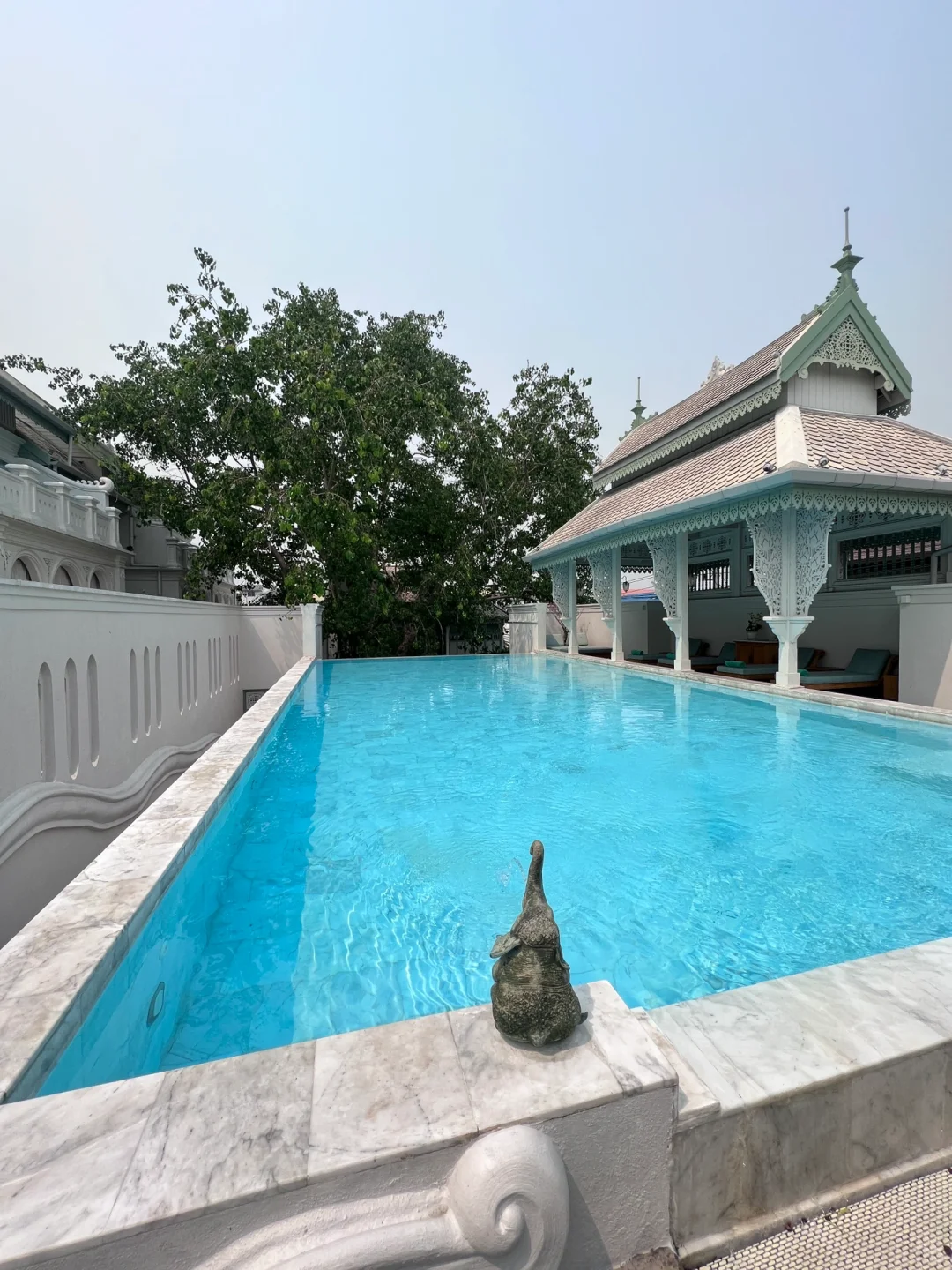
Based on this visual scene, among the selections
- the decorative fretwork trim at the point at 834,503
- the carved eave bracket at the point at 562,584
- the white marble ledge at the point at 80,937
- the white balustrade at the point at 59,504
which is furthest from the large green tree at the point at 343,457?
the white marble ledge at the point at 80,937

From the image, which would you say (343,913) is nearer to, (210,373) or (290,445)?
(290,445)

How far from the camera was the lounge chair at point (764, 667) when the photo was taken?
40.1 ft

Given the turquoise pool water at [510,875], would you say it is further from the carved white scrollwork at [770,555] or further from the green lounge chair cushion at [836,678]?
the green lounge chair cushion at [836,678]

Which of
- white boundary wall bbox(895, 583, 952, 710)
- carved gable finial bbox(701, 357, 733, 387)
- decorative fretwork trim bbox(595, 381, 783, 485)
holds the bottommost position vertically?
white boundary wall bbox(895, 583, 952, 710)

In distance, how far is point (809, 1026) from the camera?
1739 mm

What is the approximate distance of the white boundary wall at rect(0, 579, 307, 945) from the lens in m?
3.85

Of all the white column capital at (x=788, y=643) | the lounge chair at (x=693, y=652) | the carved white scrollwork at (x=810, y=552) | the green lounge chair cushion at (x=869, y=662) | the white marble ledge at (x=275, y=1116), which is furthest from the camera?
the lounge chair at (x=693, y=652)

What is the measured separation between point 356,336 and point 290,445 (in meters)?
7.28

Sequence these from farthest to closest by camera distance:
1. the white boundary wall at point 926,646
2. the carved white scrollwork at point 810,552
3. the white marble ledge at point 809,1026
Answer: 1. the carved white scrollwork at point 810,552
2. the white boundary wall at point 926,646
3. the white marble ledge at point 809,1026

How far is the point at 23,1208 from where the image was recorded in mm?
1064

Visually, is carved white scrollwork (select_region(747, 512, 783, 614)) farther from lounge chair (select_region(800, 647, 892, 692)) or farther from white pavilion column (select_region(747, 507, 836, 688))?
lounge chair (select_region(800, 647, 892, 692))

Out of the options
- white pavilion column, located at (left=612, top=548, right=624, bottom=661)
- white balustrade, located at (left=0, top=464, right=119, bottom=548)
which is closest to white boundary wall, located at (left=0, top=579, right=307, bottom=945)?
white balustrade, located at (left=0, top=464, right=119, bottom=548)

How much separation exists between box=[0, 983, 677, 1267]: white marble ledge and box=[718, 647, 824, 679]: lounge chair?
11.4m

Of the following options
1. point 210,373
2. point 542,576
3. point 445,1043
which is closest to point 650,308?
point 542,576
